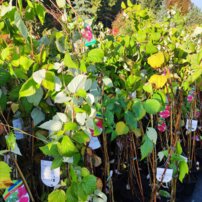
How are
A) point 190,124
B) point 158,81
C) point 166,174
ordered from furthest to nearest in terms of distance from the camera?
1. point 190,124
2. point 166,174
3. point 158,81

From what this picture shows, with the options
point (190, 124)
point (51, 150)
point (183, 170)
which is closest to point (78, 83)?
point (51, 150)

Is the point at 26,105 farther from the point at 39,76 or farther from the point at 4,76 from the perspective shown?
the point at 39,76

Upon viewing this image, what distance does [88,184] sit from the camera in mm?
800

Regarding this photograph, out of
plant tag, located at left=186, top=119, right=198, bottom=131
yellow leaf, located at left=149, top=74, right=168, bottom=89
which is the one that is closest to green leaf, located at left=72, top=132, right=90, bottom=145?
yellow leaf, located at left=149, top=74, right=168, bottom=89

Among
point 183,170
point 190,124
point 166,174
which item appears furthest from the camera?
point 190,124

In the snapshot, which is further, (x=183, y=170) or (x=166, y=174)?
(x=166, y=174)

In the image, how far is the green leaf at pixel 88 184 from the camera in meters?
0.79

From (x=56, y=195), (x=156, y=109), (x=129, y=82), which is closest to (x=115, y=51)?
(x=129, y=82)

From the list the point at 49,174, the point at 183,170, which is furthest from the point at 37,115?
the point at 183,170

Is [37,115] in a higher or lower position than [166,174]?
higher

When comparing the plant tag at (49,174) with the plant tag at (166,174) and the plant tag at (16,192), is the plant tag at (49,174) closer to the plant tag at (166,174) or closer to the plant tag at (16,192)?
the plant tag at (16,192)

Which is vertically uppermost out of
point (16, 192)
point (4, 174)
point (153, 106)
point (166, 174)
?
point (153, 106)

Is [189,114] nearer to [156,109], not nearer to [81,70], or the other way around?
[156,109]

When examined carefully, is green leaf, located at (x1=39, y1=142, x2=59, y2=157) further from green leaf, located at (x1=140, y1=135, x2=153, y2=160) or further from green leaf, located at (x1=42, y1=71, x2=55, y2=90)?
green leaf, located at (x1=140, y1=135, x2=153, y2=160)
